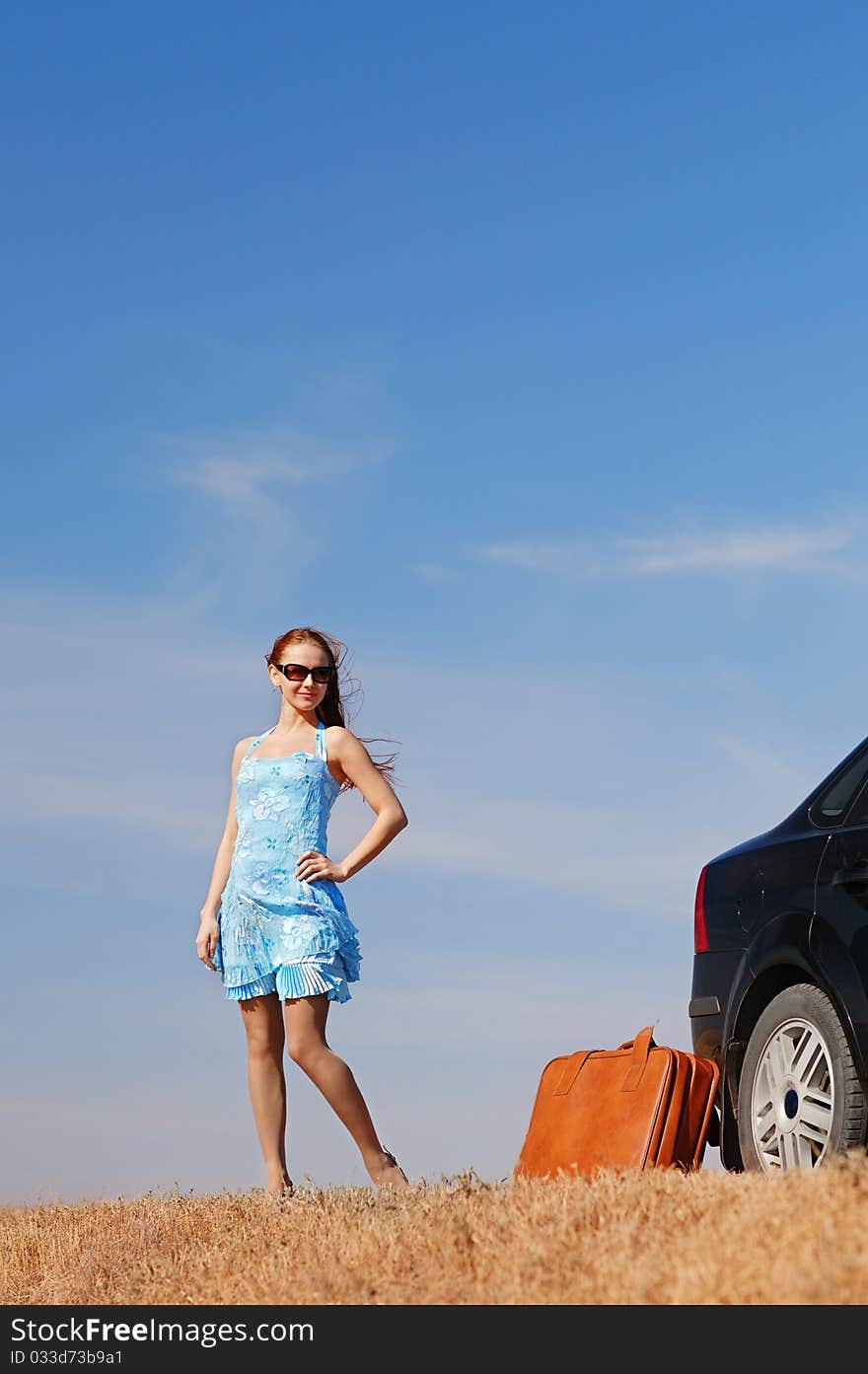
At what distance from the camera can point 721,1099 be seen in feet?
23.8

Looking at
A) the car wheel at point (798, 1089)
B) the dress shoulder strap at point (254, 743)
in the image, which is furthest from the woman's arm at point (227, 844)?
the car wheel at point (798, 1089)

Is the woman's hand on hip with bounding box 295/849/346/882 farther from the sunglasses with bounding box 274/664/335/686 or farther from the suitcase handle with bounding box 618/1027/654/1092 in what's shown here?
the suitcase handle with bounding box 618/1027/654/1092

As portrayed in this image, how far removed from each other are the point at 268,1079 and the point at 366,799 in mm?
1475

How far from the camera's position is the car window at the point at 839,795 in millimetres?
6819

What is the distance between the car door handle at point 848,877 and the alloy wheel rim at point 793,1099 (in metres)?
0.59

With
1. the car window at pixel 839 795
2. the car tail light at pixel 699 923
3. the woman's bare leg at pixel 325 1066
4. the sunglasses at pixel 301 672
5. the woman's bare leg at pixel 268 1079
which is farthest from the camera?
the sunglasses at pixel 301 672

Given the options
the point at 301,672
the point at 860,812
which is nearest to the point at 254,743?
the point at 301,672

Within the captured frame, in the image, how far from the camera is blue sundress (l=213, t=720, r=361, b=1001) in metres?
7.75

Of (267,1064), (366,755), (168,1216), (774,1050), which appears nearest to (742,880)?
(774,1050)

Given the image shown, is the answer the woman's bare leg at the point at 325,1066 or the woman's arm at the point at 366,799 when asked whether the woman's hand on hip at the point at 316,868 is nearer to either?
the woman's arm at the point at 366,799

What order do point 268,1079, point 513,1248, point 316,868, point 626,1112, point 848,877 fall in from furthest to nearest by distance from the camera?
point 268,1079 → point 316,868 → point 626,1112 → point 848,877 → point 513,1248

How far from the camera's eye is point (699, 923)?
7.69m

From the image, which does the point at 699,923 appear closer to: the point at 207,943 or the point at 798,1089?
the point at 798,1089

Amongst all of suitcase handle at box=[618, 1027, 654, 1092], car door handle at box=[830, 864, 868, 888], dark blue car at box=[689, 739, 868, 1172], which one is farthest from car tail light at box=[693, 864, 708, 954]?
car door handle at box=[830, 864, 868, 888]
